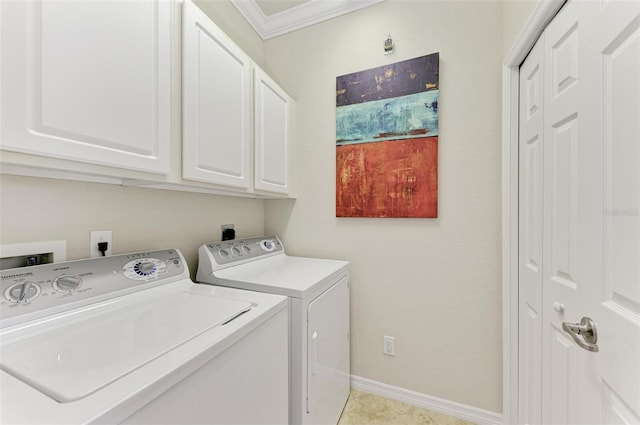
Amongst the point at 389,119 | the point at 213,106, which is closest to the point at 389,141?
the point at 389,119

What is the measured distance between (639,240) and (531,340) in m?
0.88

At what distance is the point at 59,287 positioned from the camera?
868 millimetres

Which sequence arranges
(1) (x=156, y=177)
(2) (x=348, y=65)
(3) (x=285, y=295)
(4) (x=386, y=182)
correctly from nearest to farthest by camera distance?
(1) (x=156, y=177) → (3) (x=285, y=295) → (4) (x=386, y=182) → (2) (x=348, y=65)

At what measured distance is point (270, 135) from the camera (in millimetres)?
1740

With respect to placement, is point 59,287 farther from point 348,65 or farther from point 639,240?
point 348,65

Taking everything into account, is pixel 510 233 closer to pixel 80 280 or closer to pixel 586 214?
pixel 586 214

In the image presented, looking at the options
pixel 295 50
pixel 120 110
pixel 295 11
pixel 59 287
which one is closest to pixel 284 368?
pixel 59 287

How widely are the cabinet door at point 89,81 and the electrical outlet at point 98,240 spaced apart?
0.40 metres

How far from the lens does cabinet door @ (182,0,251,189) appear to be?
1141 mm

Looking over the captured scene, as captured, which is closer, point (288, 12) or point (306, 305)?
point (306, 305)

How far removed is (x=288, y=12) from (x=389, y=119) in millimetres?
1235

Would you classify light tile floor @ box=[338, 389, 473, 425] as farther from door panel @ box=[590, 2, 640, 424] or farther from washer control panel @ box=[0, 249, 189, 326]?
washer control panel @ box=[0, 249, 189, 326]

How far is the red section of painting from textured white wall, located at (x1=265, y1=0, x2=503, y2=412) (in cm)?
7

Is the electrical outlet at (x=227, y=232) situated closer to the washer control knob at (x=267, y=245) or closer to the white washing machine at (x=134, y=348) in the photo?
the washer control knob at (x=267, y=245)
